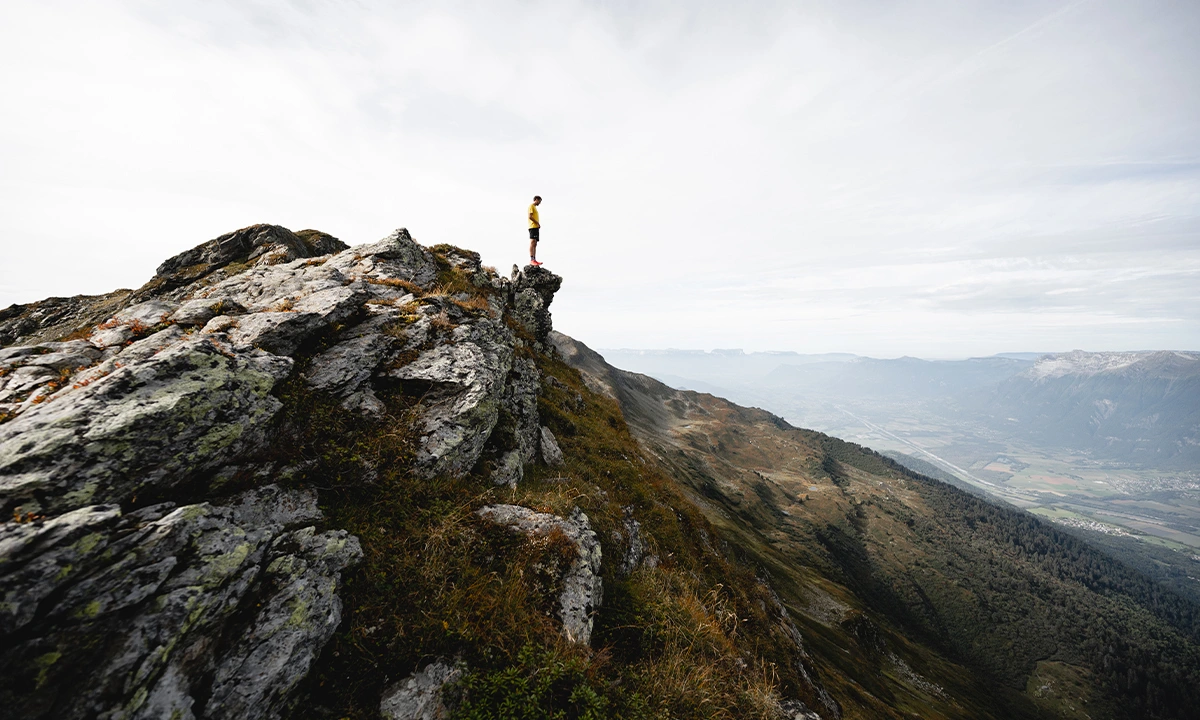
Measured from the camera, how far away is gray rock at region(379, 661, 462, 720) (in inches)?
244

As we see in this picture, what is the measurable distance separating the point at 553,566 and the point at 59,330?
35644 millimetres

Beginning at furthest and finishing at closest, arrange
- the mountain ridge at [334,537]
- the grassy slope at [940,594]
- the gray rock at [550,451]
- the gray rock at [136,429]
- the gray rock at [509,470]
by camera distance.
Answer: the grassy slope at [940,594]
the gray rock at [550,451]
the gray rock at [509,470]
the gray rock at [136,429]
the mountain ridge at [334,537]

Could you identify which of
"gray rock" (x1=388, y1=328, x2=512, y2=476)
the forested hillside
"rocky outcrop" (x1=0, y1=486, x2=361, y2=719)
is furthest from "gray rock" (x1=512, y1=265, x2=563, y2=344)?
the forested hillside

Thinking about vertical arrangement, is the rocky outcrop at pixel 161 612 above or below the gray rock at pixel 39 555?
below

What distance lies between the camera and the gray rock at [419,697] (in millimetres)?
6199

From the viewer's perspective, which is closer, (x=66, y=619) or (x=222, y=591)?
(x=66, y=619)

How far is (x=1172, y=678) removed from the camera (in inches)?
5851

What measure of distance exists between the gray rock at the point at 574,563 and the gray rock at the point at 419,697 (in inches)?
97.0

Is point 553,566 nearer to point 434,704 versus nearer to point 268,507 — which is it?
point 434,704

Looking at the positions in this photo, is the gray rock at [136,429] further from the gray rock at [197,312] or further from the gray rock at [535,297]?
the gray rock at [535,297]

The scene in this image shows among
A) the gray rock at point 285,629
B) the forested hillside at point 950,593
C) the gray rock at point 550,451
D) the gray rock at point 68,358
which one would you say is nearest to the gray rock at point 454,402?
the gray rock at point 285,629

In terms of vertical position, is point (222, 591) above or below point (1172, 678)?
above

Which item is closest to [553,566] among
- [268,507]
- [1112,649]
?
[268,507]

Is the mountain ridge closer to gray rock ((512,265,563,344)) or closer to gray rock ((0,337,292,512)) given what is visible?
gray rock ((0,337,292,512))
